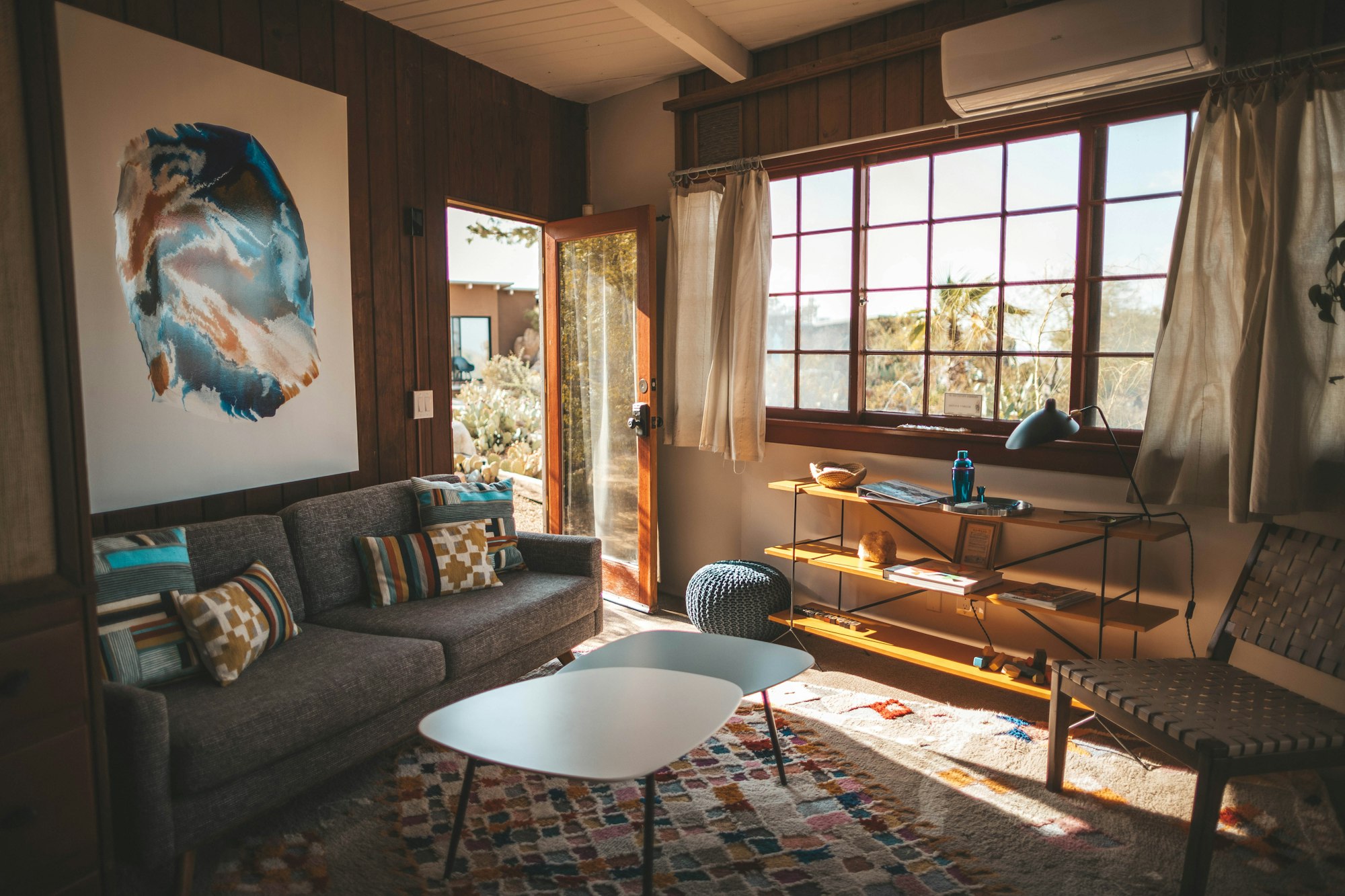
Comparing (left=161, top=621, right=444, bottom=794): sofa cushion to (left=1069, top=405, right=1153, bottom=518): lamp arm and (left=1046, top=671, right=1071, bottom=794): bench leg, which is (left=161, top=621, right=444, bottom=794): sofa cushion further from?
(left=1069, top=405, right=1153, bottom=518): lamp arm

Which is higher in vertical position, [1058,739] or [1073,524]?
[1073,524]

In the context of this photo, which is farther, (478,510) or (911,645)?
(478,510)

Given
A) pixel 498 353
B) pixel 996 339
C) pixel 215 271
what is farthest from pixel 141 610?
pixel 498 353

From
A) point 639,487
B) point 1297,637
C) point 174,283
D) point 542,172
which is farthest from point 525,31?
point 1297,637

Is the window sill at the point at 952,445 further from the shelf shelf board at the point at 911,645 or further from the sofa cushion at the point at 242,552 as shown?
the sofa cushion at the point at 242,552

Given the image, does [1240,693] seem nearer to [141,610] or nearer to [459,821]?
[459,821]

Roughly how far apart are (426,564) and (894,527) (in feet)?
6.47

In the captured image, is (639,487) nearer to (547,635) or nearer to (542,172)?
(547,635)

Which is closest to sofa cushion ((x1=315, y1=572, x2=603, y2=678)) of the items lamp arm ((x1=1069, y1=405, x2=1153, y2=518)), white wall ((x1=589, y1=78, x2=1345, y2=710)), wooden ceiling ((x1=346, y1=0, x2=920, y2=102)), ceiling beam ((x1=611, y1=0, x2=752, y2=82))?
white wall ((x1=589, y1=78, x2=1345, y2=710))

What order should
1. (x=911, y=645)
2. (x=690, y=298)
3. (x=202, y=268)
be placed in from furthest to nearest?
(x=690, y=298)
(x=911, y=645)
(x=202, y=268)

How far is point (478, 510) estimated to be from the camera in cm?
349

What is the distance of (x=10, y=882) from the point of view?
1652 millimetres

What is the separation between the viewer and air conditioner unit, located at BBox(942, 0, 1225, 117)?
2.64 meters

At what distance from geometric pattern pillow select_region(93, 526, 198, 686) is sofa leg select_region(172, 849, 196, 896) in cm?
48
